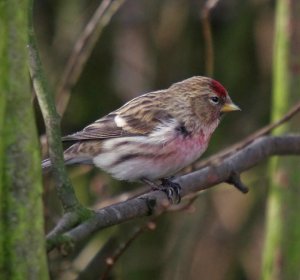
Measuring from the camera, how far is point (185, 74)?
618 centimetres

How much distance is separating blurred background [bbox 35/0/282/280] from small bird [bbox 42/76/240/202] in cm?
116

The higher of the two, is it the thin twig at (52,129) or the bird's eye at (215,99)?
the thin twig at (52,129)

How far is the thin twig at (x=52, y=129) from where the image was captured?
2605mm

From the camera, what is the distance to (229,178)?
369 cm

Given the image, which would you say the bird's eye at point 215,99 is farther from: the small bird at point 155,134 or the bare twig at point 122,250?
the bare twig at point 122,250

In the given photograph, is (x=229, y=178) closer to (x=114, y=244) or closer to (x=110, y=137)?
(x=110, y=137)

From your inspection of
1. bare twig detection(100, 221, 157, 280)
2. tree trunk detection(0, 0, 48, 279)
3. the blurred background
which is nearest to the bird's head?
the blurred background

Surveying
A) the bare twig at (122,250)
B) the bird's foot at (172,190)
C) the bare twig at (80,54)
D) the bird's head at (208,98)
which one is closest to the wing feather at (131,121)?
the bird's head at (208,98)


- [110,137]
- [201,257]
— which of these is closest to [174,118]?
[110,137]

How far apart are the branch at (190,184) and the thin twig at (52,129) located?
103mm

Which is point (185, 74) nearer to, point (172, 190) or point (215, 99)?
point (215, 99)

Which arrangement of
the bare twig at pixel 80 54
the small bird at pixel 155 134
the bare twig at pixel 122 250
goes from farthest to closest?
the bare twig at pixel 80 54 → the small bird at pixel 155 134 → the bare twig at pixel 122 250

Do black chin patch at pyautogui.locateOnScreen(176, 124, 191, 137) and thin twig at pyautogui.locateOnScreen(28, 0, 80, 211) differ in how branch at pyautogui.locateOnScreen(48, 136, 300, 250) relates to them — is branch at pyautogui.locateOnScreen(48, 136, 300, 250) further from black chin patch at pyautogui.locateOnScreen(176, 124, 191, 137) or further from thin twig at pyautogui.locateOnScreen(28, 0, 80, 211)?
black chin patch at pyautogui.locateOnScreen(176, 124, 191, 137)

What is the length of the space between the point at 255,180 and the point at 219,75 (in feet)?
2.56
